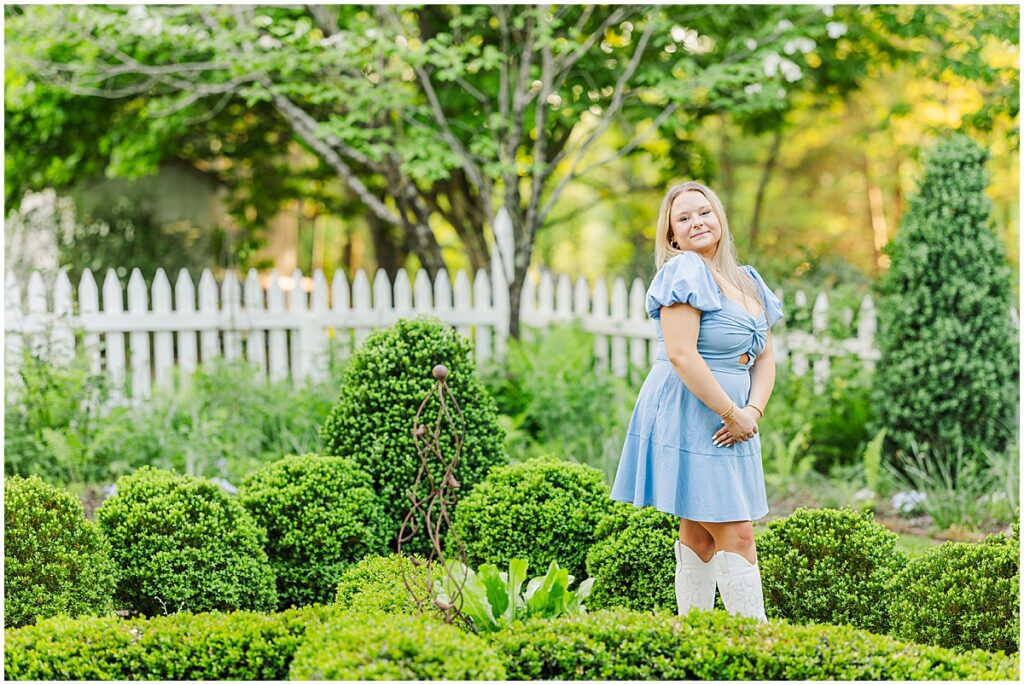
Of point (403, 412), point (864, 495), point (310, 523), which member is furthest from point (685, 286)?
point (864, 495)

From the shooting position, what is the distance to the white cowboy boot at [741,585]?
3.21m

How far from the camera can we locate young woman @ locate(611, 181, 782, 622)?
3125 millimetres

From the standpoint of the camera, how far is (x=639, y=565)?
12.1ft

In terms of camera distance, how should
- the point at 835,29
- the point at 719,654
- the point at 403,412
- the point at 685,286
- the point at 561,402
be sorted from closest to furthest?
the point at 719,654 → the point at 685,286 → the point at 403,412 → the point at 561,402 → the point at 835,29

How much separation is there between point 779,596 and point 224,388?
4.38m

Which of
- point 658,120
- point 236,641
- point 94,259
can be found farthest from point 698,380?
point 94,259

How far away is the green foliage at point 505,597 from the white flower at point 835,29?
7.46 m

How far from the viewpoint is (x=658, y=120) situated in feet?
27.5

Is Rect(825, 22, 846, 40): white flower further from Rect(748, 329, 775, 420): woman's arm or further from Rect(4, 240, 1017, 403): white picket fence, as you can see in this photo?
Rect(748, 329, 775, 420): woman's arm

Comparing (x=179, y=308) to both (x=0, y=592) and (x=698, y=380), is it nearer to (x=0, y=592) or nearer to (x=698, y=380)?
(x=0, y=592)

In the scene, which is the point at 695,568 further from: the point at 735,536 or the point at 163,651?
the point at 163,651

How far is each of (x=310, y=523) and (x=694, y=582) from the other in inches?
64.5

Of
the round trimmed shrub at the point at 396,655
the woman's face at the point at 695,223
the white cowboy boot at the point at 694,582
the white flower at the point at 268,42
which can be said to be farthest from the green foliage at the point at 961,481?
the white flower at the point at 268,42

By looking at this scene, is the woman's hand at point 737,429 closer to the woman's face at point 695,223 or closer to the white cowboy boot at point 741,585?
the white cowboy boot at point 741,585
